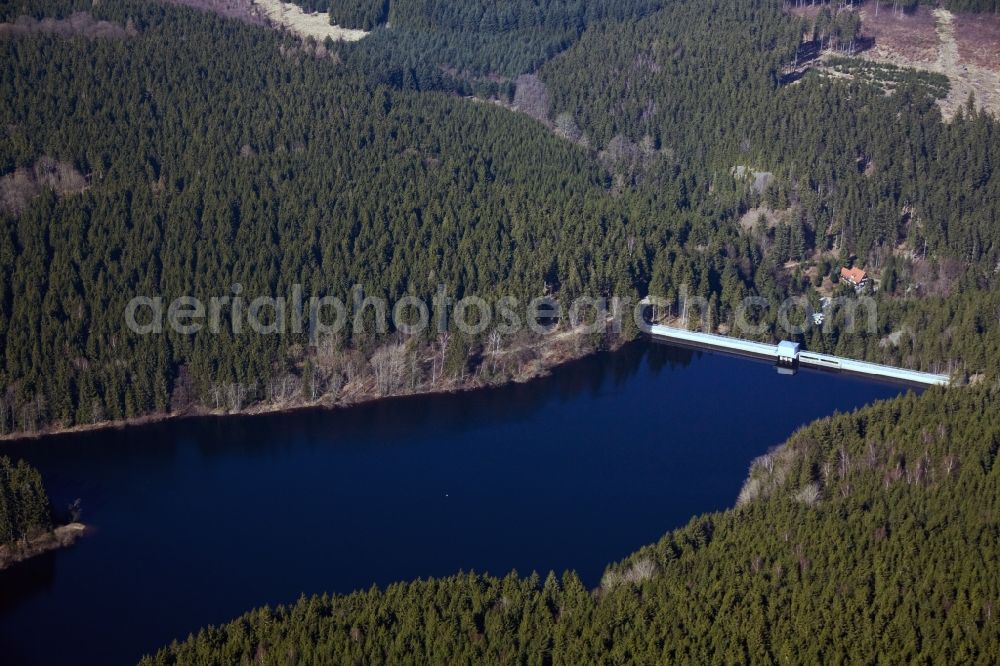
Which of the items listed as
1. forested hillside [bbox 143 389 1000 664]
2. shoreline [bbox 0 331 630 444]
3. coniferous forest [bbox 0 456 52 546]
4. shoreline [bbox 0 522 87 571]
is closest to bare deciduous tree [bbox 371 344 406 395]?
shoreline [bbox 0 331 630 444]

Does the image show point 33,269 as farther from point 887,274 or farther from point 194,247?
point 887,274

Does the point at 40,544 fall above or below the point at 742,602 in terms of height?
below

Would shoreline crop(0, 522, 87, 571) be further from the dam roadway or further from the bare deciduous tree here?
the dam roadway

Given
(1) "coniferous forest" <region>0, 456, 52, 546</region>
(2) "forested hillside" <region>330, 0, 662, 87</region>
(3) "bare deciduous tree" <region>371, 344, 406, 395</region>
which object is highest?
(2) "forested hillside" <region>330, 0, 662, 87</region>

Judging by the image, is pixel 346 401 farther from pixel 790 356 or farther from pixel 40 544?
pixel 790 356

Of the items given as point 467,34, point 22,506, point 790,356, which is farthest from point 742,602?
point 467,34

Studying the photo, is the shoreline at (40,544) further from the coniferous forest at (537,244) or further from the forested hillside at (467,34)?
the forested hillside at (467,34)

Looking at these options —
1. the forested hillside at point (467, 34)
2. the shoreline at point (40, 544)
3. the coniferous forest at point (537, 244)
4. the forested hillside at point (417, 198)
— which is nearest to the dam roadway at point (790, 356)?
the coniferous forest at point (537, 244)
